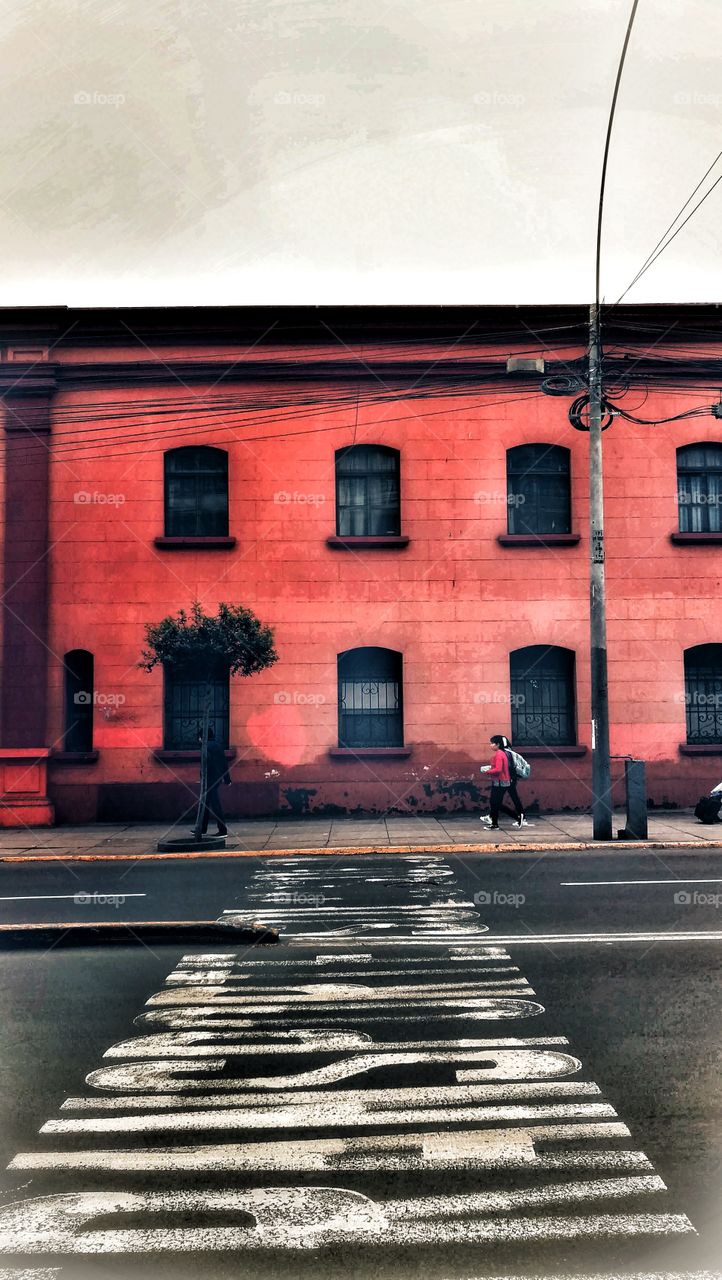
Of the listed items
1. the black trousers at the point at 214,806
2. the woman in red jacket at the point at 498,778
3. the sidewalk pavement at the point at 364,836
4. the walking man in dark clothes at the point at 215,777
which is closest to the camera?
the sidewalk pavement at the point at 364,836

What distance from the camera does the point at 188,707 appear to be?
18359 millimetres

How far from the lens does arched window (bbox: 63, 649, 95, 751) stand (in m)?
18.4

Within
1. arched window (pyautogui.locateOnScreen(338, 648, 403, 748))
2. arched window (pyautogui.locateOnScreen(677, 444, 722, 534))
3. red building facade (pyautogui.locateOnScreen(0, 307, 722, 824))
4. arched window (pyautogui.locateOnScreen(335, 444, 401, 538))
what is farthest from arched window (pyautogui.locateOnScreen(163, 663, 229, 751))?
arched window (pyautogui.locateOnScreen(677, 444, 722, 534))

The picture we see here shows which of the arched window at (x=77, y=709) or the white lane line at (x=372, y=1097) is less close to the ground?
the arched window at (x=77, y=709)

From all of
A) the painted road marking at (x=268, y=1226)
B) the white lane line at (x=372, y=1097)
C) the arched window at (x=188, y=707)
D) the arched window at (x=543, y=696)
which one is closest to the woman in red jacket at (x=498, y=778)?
the arched window at (x=543, y=696)

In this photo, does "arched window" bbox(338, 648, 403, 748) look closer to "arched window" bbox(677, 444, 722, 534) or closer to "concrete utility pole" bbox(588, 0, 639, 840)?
"concrete utility pole" bbox(588, 0, 639, 840)

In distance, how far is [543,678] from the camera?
18625 mm

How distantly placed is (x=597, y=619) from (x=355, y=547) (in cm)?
528

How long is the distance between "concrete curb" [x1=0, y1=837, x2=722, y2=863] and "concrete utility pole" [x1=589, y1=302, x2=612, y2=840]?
2.53 feet

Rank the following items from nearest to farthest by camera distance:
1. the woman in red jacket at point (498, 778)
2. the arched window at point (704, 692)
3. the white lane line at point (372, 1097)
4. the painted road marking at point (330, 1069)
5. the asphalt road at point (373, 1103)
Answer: the asphalt road at point (373, 1103) → the white lane line at point (372, 1097) → the painted road marking at point (330, 1069) → the woman in red jacket at point (498, 778) → the arched window at point (704, 692)

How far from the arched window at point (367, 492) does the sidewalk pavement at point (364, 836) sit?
18.6 feet

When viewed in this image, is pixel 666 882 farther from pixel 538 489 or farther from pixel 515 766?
pixel 538 489

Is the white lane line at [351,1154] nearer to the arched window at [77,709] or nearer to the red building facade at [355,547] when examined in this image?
the red building facade at [355,547]

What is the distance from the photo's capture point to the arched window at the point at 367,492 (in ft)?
61.5
